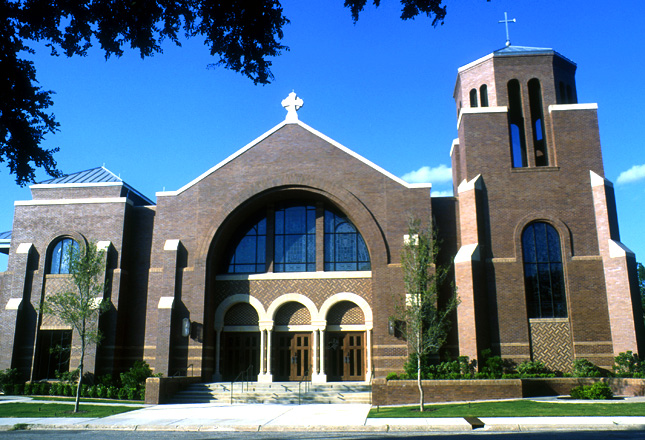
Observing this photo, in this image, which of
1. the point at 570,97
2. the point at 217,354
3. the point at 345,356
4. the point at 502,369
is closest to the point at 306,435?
the point at 502,369

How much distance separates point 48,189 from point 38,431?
64.5ft

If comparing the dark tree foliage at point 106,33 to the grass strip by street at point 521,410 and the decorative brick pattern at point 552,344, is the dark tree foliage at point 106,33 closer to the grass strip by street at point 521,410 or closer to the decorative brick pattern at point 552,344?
the grass strip by street at point 521,410

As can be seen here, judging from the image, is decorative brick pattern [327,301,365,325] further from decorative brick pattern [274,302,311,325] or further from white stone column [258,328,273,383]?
white stone column [258,328,273,383]

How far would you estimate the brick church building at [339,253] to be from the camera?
2706cm

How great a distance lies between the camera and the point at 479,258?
27.4m

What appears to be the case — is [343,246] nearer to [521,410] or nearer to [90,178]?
[521,410]

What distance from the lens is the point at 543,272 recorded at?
2769 cm

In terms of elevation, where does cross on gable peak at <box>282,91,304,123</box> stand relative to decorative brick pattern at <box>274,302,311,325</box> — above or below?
above

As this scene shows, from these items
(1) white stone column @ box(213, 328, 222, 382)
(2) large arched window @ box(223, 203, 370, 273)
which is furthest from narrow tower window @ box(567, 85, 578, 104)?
(1) white stone column @ box(213, 328, 222, 382)

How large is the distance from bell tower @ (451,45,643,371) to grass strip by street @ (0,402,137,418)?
592 inches

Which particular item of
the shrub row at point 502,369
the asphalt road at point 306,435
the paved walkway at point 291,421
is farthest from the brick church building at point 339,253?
the asphalt road at point 306,435

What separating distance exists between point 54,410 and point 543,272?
21501 mm

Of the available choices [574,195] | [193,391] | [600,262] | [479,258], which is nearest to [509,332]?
[479,258]

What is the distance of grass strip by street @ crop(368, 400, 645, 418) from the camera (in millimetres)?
17125
